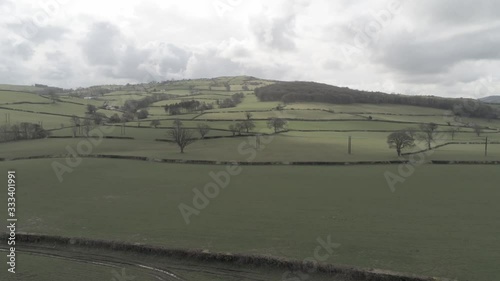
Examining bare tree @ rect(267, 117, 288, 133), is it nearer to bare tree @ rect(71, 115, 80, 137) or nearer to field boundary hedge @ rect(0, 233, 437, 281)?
bare tree @ rect(71, 115, 80, 137)

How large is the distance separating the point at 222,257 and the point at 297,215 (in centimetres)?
1010

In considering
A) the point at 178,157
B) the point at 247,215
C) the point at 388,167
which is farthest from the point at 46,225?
the point at 388,167

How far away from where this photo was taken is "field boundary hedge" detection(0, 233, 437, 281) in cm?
1964

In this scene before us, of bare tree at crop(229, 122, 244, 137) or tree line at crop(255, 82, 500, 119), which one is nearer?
bare tree at crop(229, 122, 244, 137)

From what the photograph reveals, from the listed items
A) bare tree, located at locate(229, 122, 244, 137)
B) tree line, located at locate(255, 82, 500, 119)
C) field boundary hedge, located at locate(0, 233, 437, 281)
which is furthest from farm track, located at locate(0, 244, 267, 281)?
tree line, located at locate(255, 82, 500, 119)

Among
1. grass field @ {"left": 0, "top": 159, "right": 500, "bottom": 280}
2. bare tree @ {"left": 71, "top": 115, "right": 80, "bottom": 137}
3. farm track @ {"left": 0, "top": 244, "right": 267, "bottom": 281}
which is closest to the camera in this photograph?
farm track @ {"left": 0, "top": 244, "right": 267, "bottom": 281}

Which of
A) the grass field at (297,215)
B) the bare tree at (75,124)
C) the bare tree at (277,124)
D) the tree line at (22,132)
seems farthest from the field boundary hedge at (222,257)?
the bare tree at (277,124)

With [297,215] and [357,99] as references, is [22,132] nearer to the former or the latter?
[297,215]

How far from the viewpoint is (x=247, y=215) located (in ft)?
98.9

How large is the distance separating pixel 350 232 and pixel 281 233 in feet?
16.3

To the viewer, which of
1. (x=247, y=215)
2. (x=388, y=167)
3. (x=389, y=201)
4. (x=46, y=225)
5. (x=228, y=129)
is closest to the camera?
(x=46, y=225)

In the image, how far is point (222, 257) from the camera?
22031 mm

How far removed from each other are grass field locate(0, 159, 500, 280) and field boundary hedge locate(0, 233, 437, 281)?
87 centimetres

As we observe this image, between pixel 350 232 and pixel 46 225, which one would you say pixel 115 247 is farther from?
pixel 350 232
